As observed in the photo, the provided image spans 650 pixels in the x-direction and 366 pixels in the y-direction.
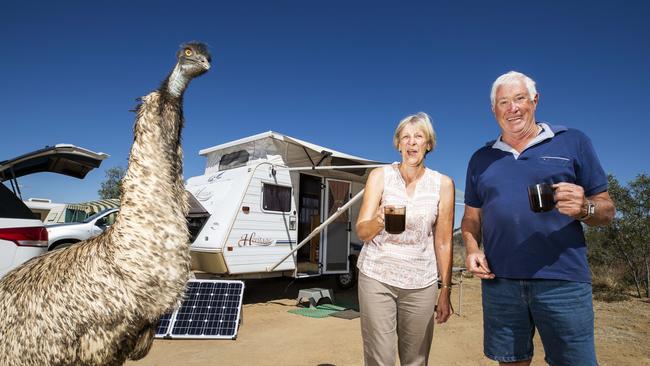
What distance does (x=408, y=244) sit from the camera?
262 centimetres

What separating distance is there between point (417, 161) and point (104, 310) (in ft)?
6.61

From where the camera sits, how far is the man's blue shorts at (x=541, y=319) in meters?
2.13

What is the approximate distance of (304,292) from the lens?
8750 millimetres

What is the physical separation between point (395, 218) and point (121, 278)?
58.9 inches

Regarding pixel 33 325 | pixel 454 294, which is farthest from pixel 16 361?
pixel 454 294

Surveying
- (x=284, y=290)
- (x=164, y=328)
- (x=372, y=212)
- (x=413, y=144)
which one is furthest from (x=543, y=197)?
(x=284, y=290)

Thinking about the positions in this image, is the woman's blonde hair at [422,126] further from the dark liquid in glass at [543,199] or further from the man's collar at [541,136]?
the dark liquid in glass at [543,199]

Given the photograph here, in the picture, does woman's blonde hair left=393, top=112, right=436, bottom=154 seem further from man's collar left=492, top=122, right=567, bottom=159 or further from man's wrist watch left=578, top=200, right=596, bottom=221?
man's wrist watch left=578, top=200, right=596, bottom=221

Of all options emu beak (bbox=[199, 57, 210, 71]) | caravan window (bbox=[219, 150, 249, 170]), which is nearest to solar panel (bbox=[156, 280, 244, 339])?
caravan window (bbox=[219, 150, 249, 170])

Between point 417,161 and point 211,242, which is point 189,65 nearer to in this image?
point 417,161

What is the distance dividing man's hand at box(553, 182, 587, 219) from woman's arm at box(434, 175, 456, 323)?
79 centimetres

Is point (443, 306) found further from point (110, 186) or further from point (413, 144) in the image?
point (110, 186)

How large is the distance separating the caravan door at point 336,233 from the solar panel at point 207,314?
12.2 feet

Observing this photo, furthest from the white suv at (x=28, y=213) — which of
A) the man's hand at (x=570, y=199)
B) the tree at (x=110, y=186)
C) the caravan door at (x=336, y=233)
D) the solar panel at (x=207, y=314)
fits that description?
the tree at (x=110, y=186)
